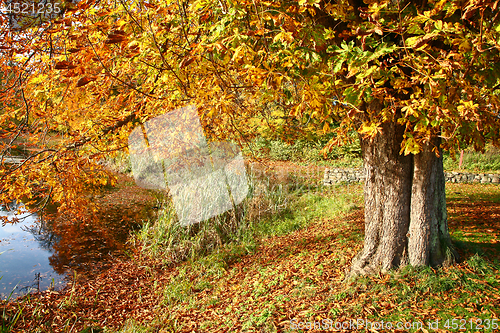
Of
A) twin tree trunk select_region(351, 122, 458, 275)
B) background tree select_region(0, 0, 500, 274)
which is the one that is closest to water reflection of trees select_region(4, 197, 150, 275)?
background tree select_region(0, 0, 500, 274)

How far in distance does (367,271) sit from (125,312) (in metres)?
3.33

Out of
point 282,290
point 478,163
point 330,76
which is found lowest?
point 282,290

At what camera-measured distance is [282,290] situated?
12.1 feet

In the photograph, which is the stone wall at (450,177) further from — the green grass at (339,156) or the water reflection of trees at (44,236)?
the water reflection of trees at (44,236)

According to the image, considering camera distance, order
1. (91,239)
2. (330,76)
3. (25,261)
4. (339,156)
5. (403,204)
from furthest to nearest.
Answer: (339,156), (91,239), (25,261), (403,204), (330,76)

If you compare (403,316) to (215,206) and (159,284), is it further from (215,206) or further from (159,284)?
(215,206)

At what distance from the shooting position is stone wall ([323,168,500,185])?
10648 mm

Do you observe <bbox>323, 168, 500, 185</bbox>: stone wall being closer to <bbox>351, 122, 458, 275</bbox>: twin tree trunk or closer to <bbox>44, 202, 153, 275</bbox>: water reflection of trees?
<bbox>44, 202, 153, 275</bbox>: water reflection of trees

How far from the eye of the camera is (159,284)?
15.8ft
